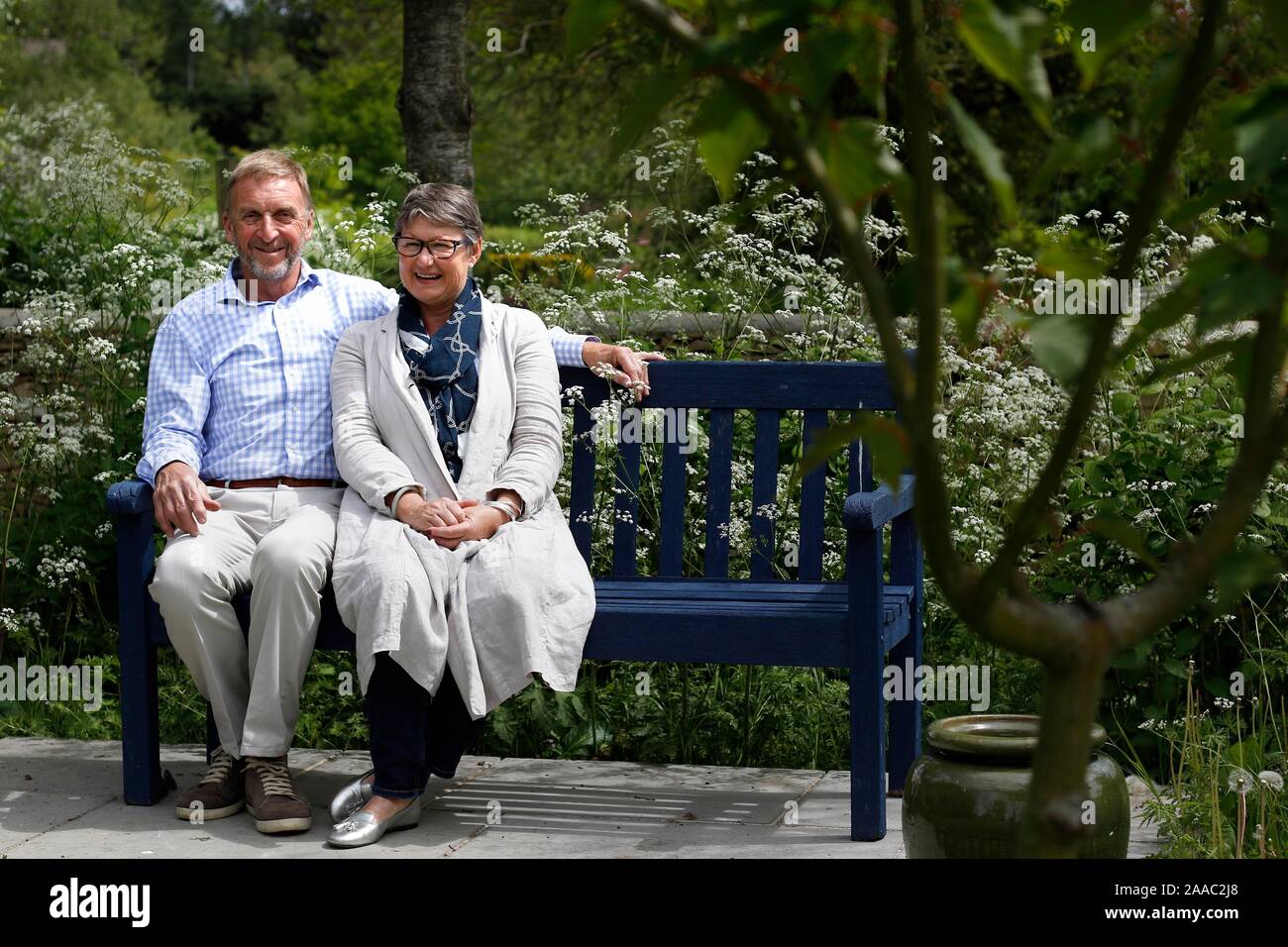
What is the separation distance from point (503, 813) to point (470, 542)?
71 centimetres

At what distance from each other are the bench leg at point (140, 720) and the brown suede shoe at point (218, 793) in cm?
11

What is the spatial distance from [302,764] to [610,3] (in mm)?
3724

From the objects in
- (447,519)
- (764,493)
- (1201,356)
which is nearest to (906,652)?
(764,493)

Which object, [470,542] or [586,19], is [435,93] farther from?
[586,19]

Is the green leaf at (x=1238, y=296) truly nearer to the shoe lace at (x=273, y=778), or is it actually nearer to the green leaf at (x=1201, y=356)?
the green leaf at (x=1201, y=356)

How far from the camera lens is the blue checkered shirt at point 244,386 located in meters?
4.23

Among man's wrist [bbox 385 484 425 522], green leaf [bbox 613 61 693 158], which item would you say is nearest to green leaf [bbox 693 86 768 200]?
green leaf [bbox 613 61 693 158]

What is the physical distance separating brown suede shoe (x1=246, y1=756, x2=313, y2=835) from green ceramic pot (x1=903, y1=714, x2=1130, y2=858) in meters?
1.56

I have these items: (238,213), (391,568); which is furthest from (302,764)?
(238,213)

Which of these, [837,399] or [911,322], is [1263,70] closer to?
[911,322]

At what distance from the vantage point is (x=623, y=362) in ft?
14.4

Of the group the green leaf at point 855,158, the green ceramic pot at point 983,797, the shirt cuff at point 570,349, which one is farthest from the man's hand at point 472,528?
the green leaf at point 855,158

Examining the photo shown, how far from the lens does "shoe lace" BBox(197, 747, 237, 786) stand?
4004 mm

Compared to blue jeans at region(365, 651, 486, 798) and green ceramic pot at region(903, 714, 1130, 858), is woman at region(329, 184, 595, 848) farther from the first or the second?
green ceramic pot at region(903, 714, 1130, 858)
